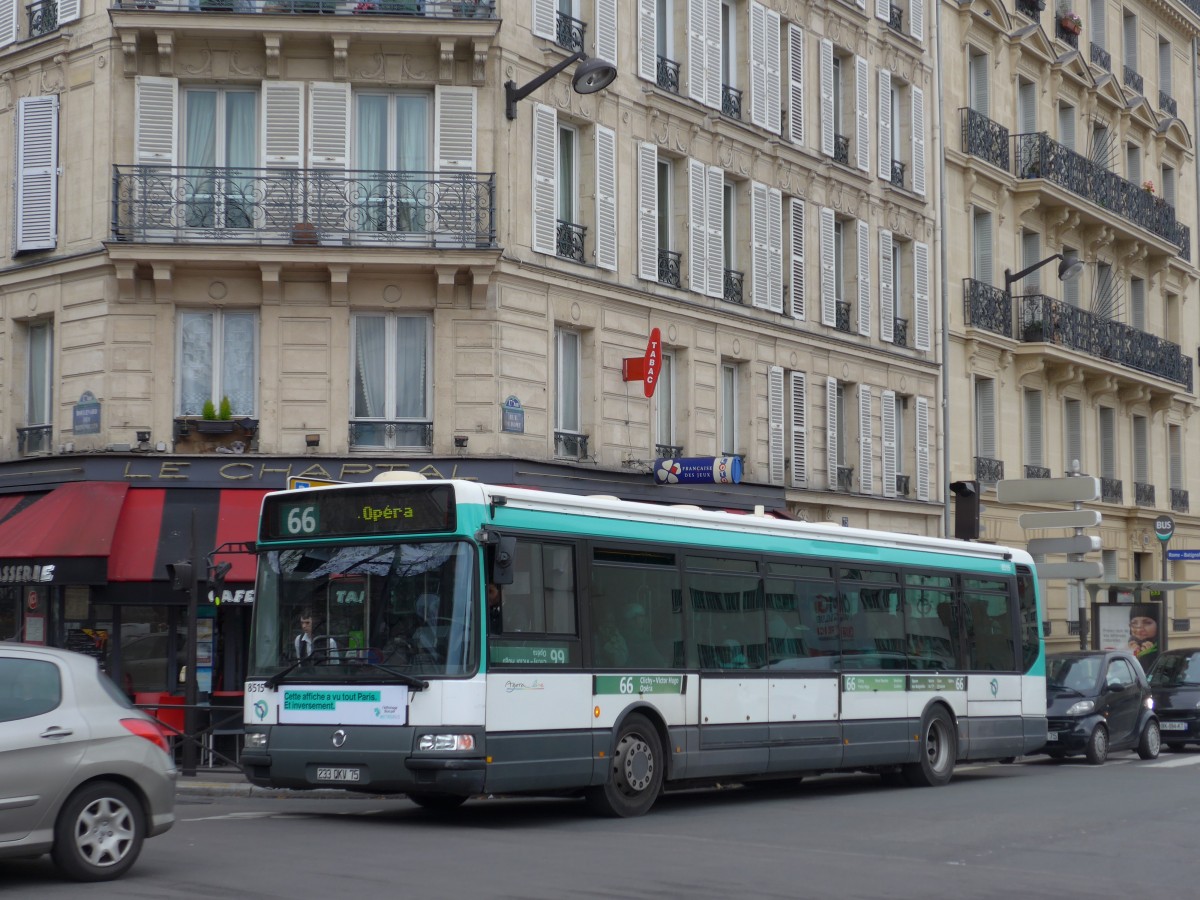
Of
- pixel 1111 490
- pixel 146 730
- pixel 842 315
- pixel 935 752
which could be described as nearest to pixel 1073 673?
pixel 935 752

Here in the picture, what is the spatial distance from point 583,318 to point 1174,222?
26.2 metres

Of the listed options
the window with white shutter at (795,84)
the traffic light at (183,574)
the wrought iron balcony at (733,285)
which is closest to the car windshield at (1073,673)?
the wrought iron balcony at (733,285)

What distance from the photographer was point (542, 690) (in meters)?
14.0

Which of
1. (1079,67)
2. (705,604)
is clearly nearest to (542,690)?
(705,604)

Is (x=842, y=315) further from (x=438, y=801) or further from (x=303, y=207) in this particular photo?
(x=438, y=801)

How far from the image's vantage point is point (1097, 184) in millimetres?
40844

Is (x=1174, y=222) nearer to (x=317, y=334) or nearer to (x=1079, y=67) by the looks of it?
(x=1079, y=67)

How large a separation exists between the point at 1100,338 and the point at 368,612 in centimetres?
3021

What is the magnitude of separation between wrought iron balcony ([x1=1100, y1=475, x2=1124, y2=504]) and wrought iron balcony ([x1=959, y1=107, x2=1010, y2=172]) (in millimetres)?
8405

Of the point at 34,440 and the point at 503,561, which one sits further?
the point at 34,440

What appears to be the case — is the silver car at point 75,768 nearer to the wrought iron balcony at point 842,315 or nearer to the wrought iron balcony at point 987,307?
the wrought iron balcony at point 842,315

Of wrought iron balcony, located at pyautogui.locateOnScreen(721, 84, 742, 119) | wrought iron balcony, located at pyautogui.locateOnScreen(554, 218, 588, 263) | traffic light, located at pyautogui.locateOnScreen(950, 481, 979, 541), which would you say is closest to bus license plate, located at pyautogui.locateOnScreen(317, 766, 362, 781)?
wrought iron balcony, located at pyautogui.locateOnScreen(554, 218, 588, 263)

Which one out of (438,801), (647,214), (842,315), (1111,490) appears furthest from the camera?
(1111,490)

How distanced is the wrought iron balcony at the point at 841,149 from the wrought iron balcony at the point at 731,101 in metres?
→ 3.30
